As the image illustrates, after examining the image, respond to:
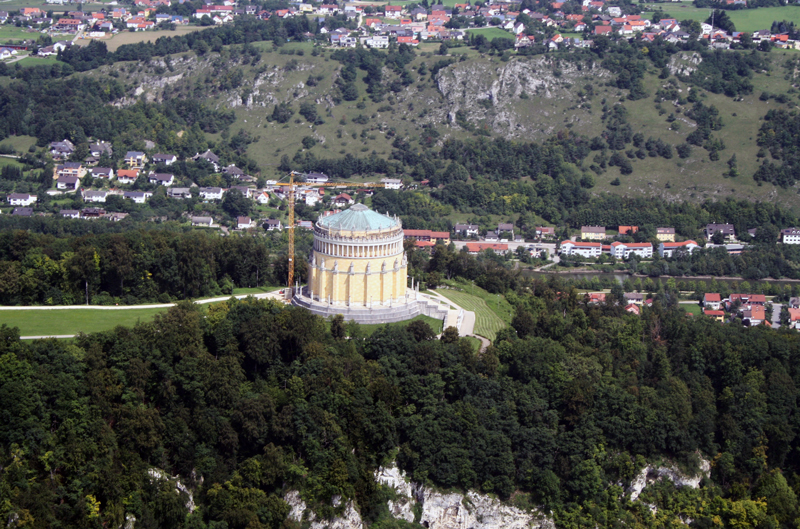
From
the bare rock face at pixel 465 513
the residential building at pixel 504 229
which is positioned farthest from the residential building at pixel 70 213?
the bare rock face at pixel 465 513

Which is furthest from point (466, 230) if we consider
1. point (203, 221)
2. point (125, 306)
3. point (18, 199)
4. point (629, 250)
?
point (125, 306)

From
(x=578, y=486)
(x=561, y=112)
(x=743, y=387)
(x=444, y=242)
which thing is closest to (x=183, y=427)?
(x=578, y=486)

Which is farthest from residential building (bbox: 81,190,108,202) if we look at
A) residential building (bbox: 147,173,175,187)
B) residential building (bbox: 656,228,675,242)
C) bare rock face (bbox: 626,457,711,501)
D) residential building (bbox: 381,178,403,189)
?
bare rock face (bbox: 626,457,711,501)

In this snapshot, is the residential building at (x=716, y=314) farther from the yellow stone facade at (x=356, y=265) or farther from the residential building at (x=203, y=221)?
the residential building at (x=203, y=221)

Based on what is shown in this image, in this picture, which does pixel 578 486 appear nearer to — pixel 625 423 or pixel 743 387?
pixel 625 423

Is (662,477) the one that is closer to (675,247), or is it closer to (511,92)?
(675,247)

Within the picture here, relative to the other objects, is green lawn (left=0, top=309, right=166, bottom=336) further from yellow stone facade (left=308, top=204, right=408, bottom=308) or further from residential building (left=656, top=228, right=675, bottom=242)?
residential building (left=656, top=228, right=675, bottom=242)
